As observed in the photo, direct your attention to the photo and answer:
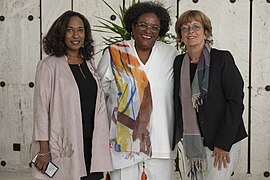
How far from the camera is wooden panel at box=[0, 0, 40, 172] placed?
508cm

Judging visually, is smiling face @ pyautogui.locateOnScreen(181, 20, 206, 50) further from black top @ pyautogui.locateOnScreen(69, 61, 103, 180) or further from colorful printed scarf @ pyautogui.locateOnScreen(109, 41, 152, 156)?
black top @ pyautogui.locateOnScreen(69, 61, 103, 180)

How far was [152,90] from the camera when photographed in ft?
9.06

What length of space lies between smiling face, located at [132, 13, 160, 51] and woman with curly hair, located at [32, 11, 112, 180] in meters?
0.31

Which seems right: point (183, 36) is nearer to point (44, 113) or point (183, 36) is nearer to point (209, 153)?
point (209, 153)

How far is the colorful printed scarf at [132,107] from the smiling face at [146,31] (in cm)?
9

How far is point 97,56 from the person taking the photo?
193 inches

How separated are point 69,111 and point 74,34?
0.44m

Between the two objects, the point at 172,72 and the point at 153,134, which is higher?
the point at 172,72

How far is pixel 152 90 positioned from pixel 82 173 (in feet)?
2.00

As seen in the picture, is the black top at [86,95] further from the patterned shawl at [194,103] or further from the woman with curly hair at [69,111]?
the patterned shawl at [194,103]

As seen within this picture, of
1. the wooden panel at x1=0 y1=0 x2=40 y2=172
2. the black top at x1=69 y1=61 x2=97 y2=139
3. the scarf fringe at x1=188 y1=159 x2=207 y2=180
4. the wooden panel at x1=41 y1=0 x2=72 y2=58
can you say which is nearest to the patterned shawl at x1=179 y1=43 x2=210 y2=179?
the scarf fringe at x1=188 y1=159 x2=207 y2=180

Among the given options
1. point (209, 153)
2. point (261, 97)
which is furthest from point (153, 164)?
point (261, 97)

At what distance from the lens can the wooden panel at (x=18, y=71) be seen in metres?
5.08

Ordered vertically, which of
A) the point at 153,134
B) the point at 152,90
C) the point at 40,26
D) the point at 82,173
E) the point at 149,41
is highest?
the point at 40,26
